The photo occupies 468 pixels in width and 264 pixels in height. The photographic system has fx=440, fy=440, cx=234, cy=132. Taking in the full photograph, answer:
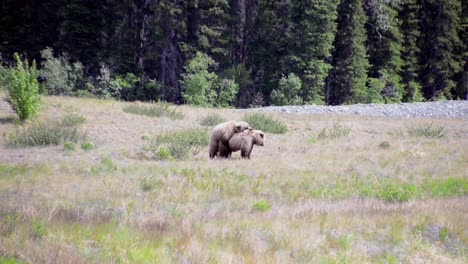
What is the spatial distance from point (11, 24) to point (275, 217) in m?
40.7

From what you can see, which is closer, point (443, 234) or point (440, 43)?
point (443, 234)

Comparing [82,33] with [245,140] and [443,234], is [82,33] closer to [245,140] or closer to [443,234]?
[245,140]

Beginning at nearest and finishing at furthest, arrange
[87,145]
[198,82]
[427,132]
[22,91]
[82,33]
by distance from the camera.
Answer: [87,145], [22,91], [427,132], [198,82], [82,33]

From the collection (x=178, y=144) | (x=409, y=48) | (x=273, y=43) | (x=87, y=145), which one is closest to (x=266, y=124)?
(x=178, y=144)

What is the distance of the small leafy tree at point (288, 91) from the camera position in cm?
3806

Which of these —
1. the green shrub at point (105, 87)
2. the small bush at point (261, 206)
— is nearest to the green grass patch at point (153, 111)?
the green shrub at point (105, 87)

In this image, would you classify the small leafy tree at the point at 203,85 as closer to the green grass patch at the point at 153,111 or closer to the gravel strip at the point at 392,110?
the gravel strip at the point at 392,110

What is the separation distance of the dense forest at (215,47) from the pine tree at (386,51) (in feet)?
0.38

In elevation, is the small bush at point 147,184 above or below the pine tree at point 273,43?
below

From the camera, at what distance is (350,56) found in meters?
42.5

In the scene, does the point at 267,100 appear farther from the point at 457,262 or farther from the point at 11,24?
the point at 457,262

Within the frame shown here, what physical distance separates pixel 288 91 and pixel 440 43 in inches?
871

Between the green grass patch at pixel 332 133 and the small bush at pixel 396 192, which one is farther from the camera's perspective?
the green grass patch at pixel 332 133

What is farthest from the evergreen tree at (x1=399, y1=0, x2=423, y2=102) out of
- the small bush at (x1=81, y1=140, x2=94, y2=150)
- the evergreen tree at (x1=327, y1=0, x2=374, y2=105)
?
the small bush at (x1=81, y1=140, x2=94, y2=150)
